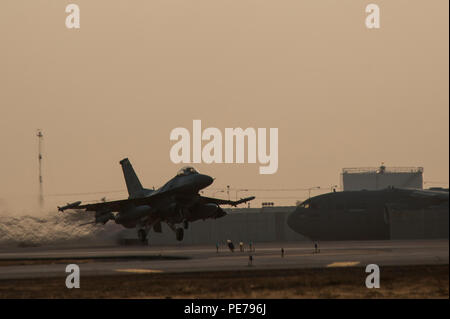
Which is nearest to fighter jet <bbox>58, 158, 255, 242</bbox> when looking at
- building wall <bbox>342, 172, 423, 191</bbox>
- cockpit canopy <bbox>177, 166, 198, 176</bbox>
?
cockpit canopy <bbox>177, 166, 198, 176</bbox>

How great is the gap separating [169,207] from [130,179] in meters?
22.7

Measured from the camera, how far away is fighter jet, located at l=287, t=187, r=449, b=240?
9369 centimetres

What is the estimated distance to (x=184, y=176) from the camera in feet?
263

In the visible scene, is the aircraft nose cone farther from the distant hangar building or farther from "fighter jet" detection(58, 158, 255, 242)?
the distant hangar building

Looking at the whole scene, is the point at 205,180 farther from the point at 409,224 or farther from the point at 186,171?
the point at 409,224

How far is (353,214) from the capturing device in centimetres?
9519

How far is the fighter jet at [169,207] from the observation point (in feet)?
261

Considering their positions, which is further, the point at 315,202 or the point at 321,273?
the point at 315,202

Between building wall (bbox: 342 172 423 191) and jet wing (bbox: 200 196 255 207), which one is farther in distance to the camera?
building wall (bbox: 342 172 423 191)

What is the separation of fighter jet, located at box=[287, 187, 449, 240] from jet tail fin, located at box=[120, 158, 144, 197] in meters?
20.1

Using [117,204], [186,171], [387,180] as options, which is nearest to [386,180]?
[387,180]

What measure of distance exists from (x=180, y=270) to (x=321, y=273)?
9.22 m

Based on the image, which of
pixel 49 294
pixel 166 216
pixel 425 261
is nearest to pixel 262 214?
pixel 166 216
